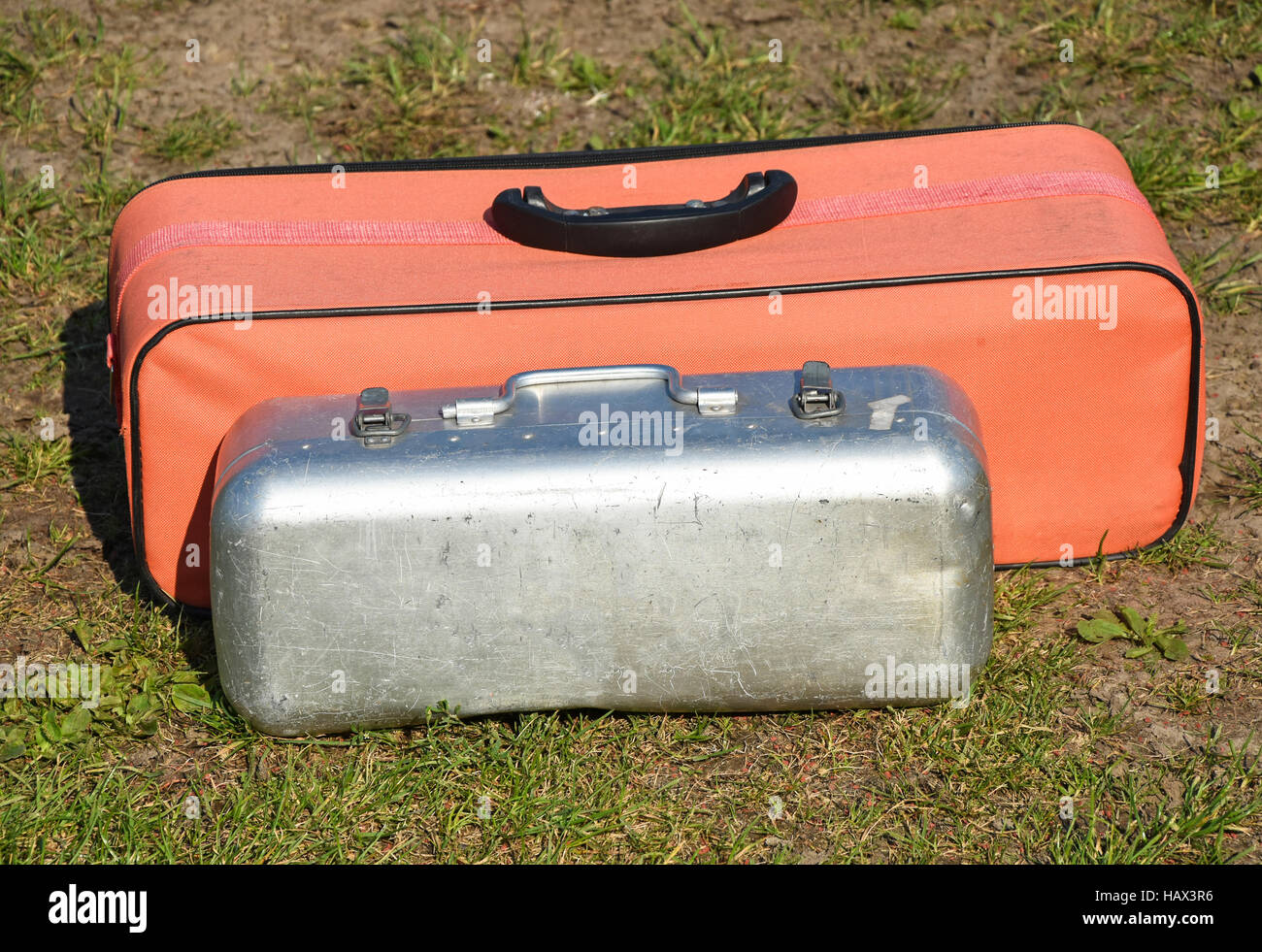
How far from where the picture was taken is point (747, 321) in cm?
239

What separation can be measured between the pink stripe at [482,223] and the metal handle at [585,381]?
477 millimetres

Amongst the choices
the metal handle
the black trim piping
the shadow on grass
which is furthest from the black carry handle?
the shadow on grass

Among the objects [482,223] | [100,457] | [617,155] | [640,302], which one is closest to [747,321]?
[640,302]

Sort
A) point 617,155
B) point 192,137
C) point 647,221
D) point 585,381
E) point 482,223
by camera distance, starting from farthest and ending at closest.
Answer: point 192,137 < point 617,155 < point 482,223 < point 647,221 < point 585,381

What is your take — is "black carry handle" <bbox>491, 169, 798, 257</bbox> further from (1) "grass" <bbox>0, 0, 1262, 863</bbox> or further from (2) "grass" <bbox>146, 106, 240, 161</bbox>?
(2) "grass" <bbox>146, 106, 240, 161</bbox>

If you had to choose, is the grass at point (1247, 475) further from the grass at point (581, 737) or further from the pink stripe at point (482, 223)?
the pink stripe at point (482, 223)

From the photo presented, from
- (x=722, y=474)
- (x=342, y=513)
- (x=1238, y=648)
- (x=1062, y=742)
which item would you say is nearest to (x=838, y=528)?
(x=722, y=474)

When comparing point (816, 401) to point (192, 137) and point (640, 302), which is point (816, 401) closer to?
point (640, 302)

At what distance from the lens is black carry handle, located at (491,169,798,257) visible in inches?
98.7

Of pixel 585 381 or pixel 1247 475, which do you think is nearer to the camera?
pixel 585 381

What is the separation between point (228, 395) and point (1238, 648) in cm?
199

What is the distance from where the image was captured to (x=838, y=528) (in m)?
2.16

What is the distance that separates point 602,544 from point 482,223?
858 millimetres

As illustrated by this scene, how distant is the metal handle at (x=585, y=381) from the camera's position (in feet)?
7.22
